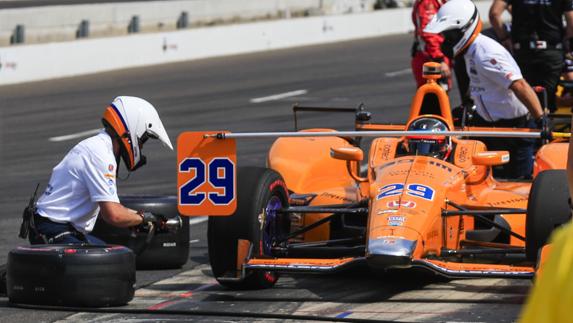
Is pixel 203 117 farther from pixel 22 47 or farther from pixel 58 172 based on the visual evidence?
pixel 58 172

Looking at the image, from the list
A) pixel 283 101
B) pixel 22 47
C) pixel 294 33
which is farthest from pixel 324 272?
pixel 294 33

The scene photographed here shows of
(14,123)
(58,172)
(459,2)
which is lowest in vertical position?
(14,123)

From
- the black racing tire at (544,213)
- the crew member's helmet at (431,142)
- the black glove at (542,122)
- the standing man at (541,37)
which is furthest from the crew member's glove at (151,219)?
the standing man at (541,37)

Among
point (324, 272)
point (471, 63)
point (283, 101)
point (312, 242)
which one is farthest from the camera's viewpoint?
point (283, 101)

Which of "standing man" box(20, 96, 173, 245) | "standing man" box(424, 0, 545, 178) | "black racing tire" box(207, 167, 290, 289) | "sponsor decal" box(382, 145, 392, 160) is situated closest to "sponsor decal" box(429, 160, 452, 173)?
"sponsor decal" box(382, 145, 392, 160)

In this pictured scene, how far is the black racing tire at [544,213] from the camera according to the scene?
7363mm

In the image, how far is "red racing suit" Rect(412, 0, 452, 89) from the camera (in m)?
12.8

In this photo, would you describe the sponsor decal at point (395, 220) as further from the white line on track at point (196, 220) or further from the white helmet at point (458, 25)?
the white line on track at point (196, 220)

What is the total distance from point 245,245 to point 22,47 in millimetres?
15721

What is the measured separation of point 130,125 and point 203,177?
52cm

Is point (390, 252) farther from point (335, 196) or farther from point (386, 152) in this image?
point (335, 196)

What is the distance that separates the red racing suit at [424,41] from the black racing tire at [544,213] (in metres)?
5.34

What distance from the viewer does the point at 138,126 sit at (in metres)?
7.98

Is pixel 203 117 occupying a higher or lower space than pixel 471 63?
lower
